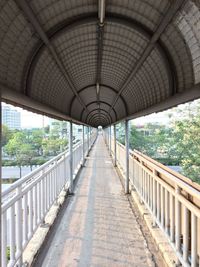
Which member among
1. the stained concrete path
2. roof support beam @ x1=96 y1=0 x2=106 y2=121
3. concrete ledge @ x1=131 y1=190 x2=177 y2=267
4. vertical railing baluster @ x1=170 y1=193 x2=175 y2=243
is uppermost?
roof support beam @ x1=96 y1=0 x2=106 y2=121

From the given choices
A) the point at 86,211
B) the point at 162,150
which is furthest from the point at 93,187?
the point at 162,150

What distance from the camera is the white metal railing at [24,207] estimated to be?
290cm

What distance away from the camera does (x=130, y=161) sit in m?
8.33

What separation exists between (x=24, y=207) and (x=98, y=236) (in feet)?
5.25

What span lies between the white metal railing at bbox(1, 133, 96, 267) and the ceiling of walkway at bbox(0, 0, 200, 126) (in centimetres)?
105

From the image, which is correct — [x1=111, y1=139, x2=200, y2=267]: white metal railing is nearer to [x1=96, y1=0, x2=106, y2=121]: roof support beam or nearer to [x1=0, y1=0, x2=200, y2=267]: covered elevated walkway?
[x1=0, y1=0, x2=200, y2=267]: covered elevated walkway

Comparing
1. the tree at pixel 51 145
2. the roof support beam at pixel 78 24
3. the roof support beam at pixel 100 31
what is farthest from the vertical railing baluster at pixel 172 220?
the tree at pixel 51 145

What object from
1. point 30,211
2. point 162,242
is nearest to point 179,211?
point 162,242

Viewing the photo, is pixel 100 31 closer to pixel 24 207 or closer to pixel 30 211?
pixel 24 207

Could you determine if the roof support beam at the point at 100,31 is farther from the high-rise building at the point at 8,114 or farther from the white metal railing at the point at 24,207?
the white metal railing at the point at 24,207

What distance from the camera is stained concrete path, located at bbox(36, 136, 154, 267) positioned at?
386 centimetres

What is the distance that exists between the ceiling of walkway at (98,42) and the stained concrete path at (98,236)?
84.6 inches

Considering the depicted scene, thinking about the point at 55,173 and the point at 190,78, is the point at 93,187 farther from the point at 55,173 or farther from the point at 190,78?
the point at 190,78

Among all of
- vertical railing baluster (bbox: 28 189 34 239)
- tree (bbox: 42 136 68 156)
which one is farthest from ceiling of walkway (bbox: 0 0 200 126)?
tree (bbox: 42 136 68 156)
